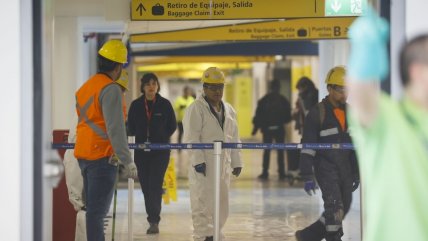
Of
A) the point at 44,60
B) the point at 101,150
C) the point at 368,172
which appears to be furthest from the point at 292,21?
the point at 368,172

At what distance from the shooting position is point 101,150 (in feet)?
23.2

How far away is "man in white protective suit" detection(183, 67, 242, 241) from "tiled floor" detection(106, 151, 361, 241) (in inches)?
36.3

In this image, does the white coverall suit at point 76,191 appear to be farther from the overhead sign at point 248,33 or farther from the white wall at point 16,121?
the overhead sign at point 248,33

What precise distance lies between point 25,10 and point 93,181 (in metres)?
1.96

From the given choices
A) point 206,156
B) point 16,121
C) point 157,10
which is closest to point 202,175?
point 206,156

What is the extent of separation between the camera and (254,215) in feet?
43.4

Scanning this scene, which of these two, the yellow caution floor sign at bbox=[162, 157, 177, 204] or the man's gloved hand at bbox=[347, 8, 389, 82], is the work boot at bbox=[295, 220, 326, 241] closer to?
the yellow caution floor sign at bbox=[162, 157, 177, 204]

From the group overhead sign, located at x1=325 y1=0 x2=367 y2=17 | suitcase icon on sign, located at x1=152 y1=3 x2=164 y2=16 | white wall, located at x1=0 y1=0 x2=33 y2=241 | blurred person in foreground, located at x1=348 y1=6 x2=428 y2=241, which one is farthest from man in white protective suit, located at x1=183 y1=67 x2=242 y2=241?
blurred person in foreground, located at x1=348 y1=6 x2=428 y2=241

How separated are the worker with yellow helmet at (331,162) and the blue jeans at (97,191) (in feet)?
7.48

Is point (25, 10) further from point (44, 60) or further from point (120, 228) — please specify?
point (120, 228)

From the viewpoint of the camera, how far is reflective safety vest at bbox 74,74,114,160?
7.08 meters

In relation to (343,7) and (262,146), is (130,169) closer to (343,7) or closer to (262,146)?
(262,146)

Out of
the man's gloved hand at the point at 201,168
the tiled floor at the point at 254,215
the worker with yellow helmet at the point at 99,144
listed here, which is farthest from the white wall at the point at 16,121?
the tiled floor at the point at 254,215

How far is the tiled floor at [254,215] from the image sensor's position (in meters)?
11.1
